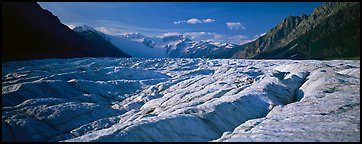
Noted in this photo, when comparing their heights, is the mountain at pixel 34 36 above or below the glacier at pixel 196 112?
above

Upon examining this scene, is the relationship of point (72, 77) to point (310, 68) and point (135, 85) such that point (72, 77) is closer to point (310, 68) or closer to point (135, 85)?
point (135, 85)

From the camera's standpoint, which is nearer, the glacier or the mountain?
the glacier

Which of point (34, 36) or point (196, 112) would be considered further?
point (34, 36)

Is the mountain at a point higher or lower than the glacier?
higher

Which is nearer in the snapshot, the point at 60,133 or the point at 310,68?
the point at 60,133

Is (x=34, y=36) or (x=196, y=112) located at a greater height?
(x=34, y=36)

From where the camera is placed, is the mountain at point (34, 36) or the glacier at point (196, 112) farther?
the mountain at point (34, 36)

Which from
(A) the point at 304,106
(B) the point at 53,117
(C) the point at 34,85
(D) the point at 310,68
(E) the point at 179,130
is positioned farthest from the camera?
(D) the point at 310,68

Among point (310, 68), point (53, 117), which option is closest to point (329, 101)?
point (310, 68)
